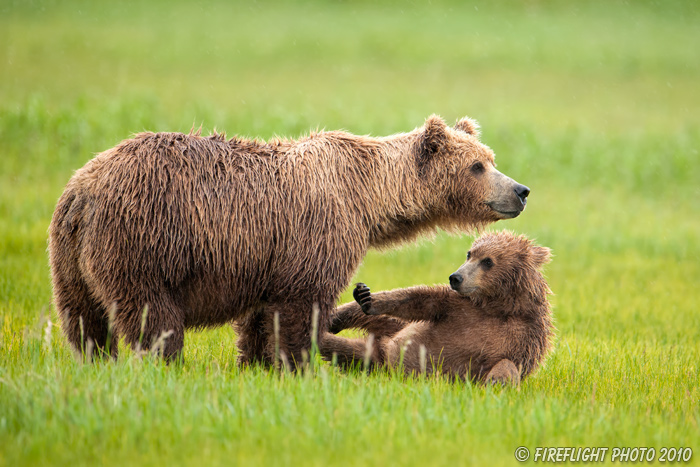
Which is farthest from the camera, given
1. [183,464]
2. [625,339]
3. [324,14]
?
[324,14]

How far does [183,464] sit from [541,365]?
3.66 metres

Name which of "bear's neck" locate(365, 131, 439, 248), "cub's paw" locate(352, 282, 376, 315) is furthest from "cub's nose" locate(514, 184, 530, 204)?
"cub's paw" locate(352, 282, 376, 315)

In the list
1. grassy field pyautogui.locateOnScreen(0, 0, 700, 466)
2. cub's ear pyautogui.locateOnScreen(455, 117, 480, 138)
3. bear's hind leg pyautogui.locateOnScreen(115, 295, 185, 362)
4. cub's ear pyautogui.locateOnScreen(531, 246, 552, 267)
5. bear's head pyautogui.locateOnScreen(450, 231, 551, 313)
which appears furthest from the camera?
cub's ear pyautogui.locateOnScreen(455, 117, 480, 138)

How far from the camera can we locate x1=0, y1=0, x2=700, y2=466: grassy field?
15.1 ft

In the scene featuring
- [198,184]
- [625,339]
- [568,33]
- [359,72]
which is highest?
[568,33]

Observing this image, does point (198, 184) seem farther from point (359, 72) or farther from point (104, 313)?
point (359, 72)

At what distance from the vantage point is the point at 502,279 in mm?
6672

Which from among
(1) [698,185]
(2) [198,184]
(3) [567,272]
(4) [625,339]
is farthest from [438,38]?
(2) [198,184]

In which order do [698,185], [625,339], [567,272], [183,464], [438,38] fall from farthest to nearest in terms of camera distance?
1. [438,38]
2. [698,185]
3. [567,272]
4. [625,339]
5. [183,464]

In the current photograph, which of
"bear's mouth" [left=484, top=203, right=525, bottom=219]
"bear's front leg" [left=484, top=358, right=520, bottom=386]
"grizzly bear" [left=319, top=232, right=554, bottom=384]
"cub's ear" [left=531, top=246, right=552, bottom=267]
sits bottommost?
"bear's front leg" [left=484, top=358, right=520, bottom=386]

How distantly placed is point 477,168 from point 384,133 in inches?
563

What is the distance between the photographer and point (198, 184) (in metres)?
5.89

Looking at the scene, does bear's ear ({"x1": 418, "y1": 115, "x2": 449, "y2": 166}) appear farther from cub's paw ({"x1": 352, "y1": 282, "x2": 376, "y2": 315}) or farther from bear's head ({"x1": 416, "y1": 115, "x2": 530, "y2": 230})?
cub's paw ({"x1": 352, "y1": 282, "x2": 376, "y2": 315})

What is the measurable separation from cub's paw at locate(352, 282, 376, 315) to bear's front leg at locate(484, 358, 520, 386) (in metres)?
1.11
